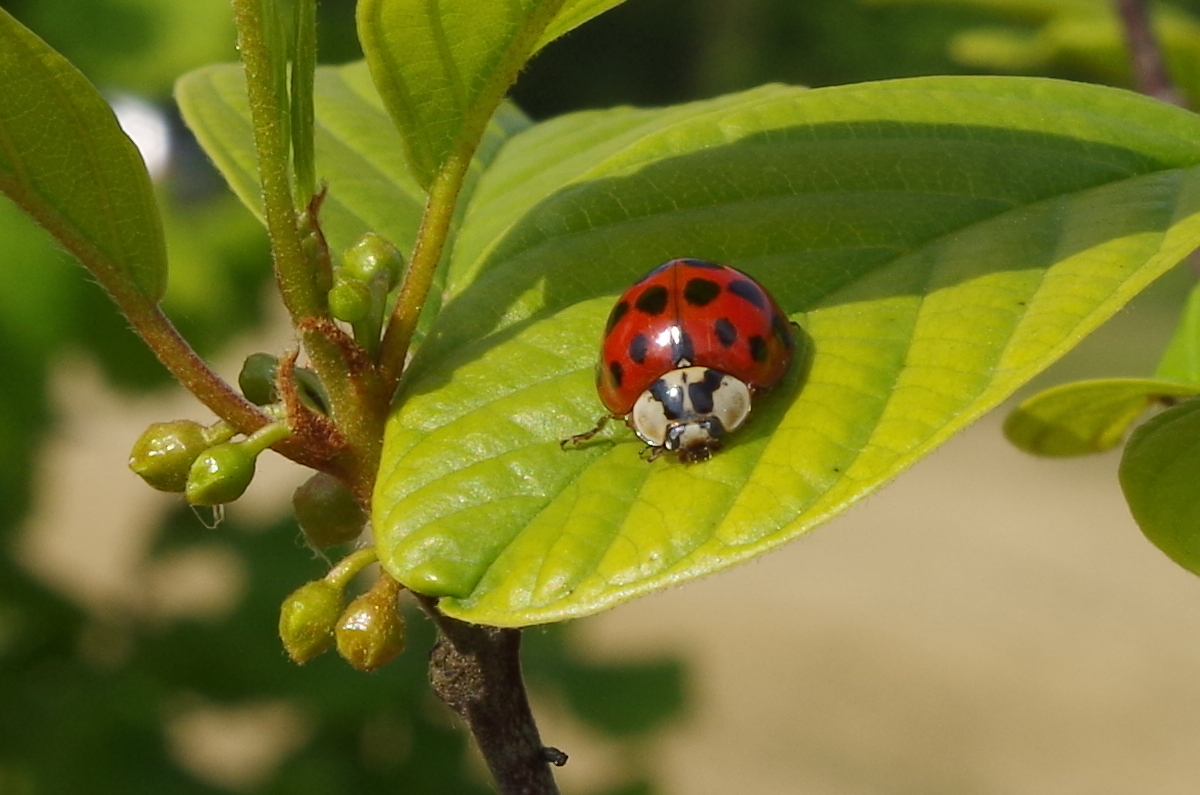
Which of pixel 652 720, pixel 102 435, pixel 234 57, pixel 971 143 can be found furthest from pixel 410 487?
pixel 102 435

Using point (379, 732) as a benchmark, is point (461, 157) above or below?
above

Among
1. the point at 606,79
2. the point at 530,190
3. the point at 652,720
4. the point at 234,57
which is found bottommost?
the point at 606,79

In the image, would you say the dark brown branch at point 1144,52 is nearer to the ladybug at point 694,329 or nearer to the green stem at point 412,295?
the ladybug at point 694,329

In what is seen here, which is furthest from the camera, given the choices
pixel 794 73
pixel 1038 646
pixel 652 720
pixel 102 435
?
pixel 794 73

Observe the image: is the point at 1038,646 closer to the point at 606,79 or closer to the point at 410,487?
the point at 410,487

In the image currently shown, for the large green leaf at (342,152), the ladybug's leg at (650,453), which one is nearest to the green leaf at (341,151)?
the large green leaf at (342,152)

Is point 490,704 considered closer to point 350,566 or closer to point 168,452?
point 350,566
